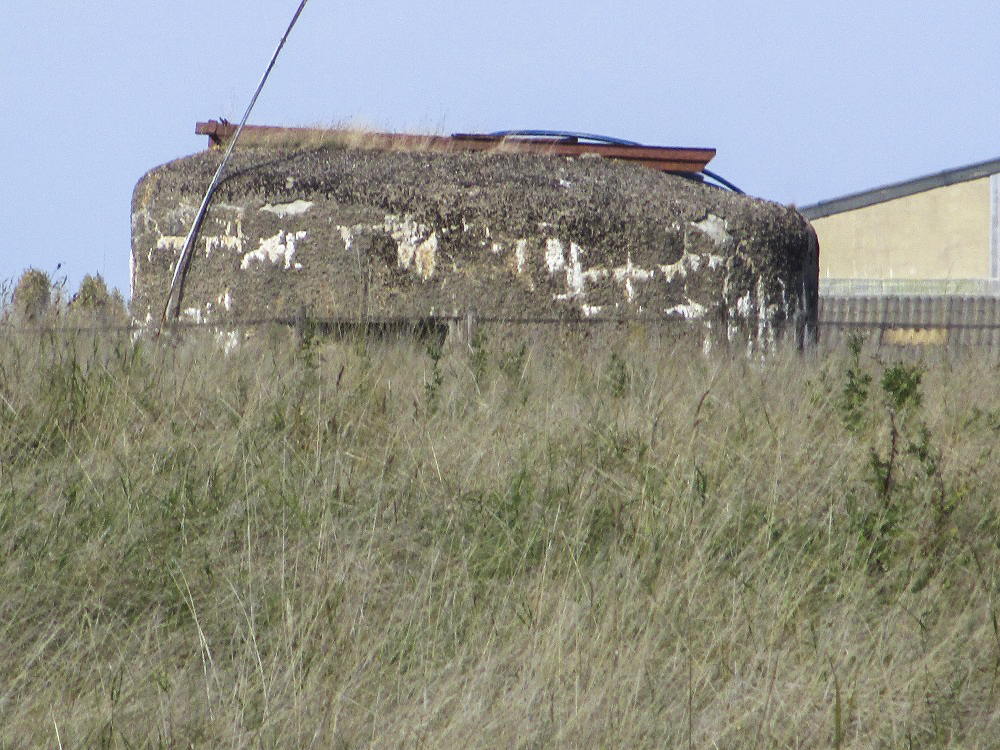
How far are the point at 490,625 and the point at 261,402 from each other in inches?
74.6

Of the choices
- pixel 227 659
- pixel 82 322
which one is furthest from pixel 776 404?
pixel 82 322

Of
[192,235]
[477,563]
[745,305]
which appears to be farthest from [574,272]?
[477,563]

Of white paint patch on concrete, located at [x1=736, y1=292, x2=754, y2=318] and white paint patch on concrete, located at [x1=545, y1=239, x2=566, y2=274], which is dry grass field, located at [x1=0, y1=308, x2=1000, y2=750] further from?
white paint patch on concrete, located at [x1=736, y1=292, x2=754, y2=318]

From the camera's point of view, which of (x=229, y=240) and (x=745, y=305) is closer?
(x=229, y=240)

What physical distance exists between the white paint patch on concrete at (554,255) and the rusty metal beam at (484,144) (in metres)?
1.52

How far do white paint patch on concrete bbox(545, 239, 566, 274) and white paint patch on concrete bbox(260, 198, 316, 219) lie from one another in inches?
57.9

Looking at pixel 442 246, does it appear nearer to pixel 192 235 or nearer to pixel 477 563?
pixel 192 235

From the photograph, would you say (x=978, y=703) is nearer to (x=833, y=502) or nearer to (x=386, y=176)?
(x=833, y=502)

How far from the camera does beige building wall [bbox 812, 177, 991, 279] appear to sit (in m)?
19.2

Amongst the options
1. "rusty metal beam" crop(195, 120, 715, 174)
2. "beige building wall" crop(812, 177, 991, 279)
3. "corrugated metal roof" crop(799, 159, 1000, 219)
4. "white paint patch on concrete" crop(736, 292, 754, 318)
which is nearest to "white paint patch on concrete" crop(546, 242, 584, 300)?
"white paint patch on concrete" crop(736, 292, 754, 318)

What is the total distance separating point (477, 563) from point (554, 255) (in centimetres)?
420

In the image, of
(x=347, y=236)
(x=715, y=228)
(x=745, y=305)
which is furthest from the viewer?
(x=745, y=305)

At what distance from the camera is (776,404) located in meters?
5.13

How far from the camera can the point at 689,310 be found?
24.7 ft
